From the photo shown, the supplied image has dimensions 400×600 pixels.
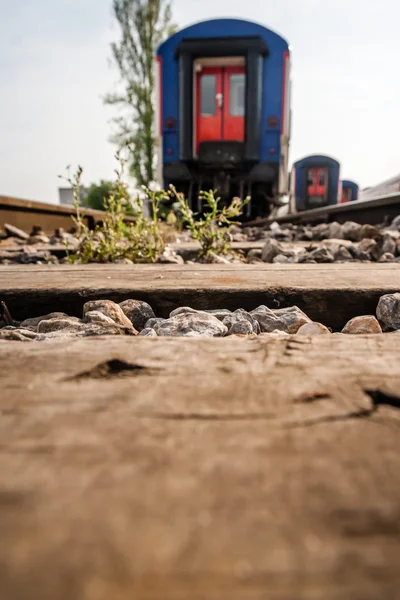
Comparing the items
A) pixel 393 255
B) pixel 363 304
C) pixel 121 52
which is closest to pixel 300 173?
pixel 121 52

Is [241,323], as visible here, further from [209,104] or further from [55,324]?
[209,104]

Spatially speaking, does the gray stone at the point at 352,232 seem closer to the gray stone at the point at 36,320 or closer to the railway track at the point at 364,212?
the railway track at the point at 364,212

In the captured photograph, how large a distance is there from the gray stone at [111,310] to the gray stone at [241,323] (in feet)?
0.80

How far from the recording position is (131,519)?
0.31 meters

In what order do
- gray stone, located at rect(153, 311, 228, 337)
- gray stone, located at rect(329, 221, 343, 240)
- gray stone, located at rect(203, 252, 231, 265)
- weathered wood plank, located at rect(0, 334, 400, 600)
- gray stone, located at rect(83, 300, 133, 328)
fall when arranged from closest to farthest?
weathered wood plank, located at rect(0, 334, 400, 600), gray stone, located at rect(153, 311, 228, 337), gray stone, located at rect(83, 300, 133, 328), gray stone, located at rect(203, 252, 231, 265), gray stone, located at rect(329, 221, 343, 240)

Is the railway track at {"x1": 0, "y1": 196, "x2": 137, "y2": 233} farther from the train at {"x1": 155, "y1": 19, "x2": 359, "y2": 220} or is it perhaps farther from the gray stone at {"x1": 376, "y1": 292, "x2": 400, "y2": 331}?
the gray stone at {"x1": 376, "y1": 292, "x2": 400, "y2": 331}

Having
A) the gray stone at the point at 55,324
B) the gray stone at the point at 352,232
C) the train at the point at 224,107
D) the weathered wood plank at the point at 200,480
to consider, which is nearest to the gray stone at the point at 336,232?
the gray stone at the point at 352,232

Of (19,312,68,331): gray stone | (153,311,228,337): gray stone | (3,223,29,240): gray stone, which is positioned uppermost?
(3,223,29,240): gray stone

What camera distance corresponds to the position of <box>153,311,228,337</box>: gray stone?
40.5 inches

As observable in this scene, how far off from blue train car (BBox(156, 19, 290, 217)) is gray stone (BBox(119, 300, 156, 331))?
21.1 ft

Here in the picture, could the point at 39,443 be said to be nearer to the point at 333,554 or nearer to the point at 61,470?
the point at 61,470

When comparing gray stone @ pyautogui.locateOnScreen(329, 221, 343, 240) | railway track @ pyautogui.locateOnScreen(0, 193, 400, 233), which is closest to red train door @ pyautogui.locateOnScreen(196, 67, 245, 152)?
railway track @ pyautogui.locateOnScreen(0, 193, 400, 233)

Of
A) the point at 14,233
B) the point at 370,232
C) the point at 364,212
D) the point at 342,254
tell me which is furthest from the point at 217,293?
Result: the point at 364,212

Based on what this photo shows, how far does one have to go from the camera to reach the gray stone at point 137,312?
4.11ft
